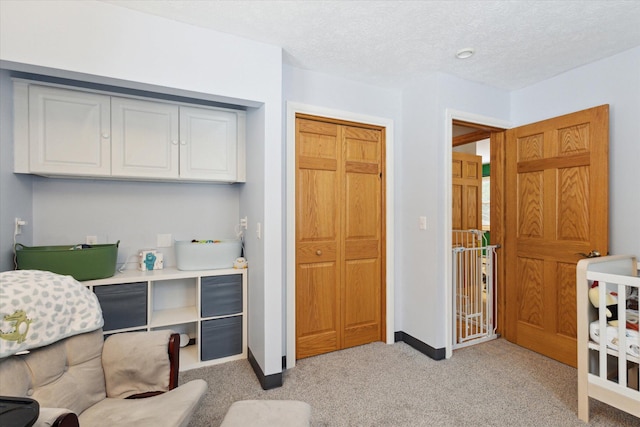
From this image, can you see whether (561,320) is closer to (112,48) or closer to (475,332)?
(475,332)

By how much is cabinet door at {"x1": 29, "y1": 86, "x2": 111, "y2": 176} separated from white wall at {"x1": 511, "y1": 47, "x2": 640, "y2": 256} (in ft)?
12.2

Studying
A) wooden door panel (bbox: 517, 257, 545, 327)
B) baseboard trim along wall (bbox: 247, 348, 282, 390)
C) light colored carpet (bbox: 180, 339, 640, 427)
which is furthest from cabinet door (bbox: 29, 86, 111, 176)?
wooden door panel (bbox: 517, 257, 545, 327)

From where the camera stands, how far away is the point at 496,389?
218 cm

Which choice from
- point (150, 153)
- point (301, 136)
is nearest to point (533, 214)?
point (301, 136)

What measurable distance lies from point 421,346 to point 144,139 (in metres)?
2.87

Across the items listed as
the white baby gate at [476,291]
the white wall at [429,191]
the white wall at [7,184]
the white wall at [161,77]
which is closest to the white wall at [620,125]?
the white wall at [429,191]

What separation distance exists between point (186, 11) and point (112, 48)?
48 centimetres

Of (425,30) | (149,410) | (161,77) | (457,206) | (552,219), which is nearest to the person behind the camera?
(149,410)

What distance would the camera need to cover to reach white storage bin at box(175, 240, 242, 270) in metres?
2.45

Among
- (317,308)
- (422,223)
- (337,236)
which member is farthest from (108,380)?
(422,223)

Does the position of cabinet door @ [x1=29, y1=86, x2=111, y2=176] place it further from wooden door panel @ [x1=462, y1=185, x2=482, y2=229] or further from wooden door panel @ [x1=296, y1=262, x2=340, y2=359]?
wooden door panel @ [x1=462, y1=185, x2=482, y2=229]

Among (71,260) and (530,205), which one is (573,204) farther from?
(71,260)

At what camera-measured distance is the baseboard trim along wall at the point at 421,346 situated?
2.62 metres

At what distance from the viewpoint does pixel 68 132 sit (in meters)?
2.12
